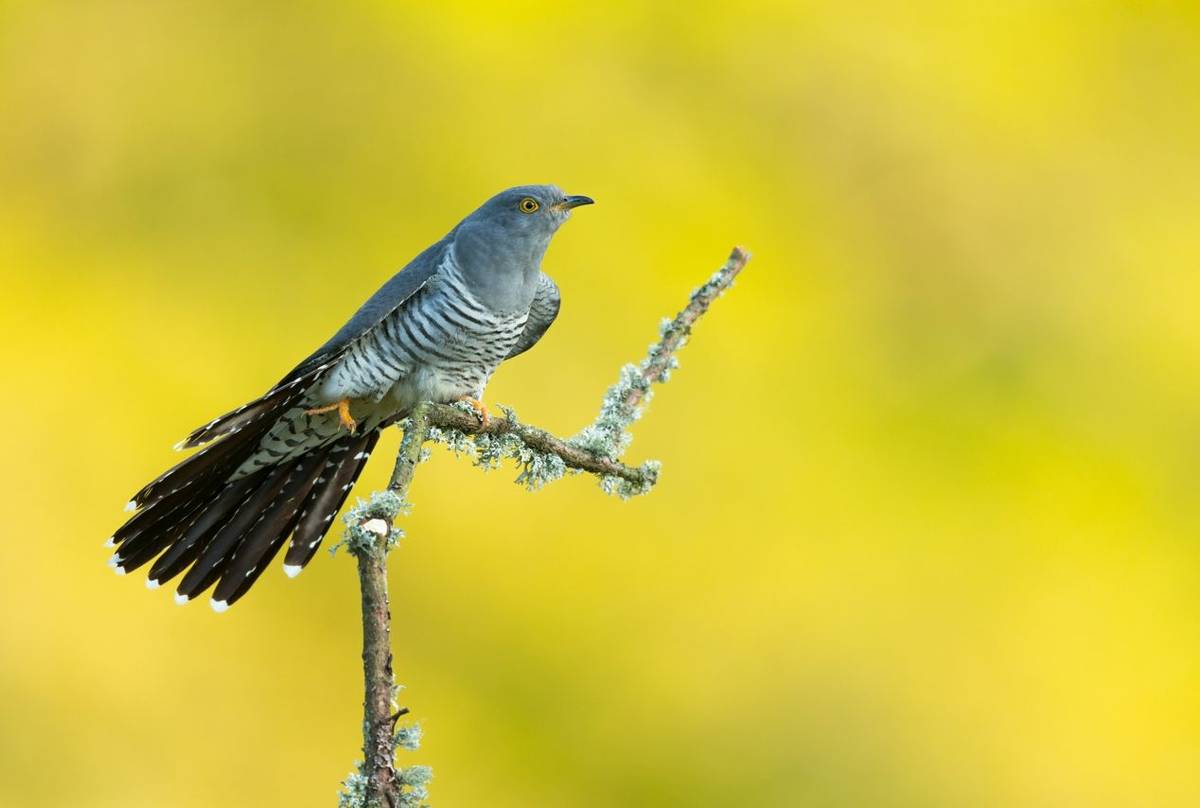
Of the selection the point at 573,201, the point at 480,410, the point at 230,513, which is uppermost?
the point at 573,201

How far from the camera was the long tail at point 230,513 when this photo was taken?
2.80m

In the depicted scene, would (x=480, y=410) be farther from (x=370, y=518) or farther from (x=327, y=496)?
(x=370, y=518)

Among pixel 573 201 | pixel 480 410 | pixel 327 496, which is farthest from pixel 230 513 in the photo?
pixel 573 201

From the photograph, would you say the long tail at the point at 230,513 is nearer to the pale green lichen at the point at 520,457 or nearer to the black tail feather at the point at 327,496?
the black tail feather at the point at 327,496

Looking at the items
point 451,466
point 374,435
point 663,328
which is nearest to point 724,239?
point 451,466

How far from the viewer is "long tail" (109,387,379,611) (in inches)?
110

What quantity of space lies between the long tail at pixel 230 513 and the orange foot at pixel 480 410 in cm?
38

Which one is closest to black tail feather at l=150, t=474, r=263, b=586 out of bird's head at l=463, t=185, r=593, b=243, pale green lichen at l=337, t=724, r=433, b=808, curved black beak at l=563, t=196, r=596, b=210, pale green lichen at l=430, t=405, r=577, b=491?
pale green lichen at l=430, t=405, r=577, b=491

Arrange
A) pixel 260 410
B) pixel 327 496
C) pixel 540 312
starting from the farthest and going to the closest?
1. pixel 540 312
2. pixel 327 496
3. pixel 260 410

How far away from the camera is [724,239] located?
817 cm

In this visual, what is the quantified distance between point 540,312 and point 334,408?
2.16ft

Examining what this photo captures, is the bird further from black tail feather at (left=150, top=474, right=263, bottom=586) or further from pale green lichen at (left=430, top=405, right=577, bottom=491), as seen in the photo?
pale green lichen at (left=430, top=405, right=577, bottom=491)

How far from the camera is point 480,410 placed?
2684mm

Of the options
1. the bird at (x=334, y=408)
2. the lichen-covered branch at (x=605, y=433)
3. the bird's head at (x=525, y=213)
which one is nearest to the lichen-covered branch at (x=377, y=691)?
the lichen-covered branch at (x=605, y=433)
